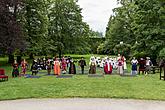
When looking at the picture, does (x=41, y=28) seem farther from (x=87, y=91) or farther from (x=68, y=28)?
(x=87, y=91)

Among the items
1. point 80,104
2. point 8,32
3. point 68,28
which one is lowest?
point 80,104

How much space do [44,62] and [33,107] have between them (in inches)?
953

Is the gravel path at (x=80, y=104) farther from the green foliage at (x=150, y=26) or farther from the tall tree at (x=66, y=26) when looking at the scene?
the tall tree at (x=66, y=26)

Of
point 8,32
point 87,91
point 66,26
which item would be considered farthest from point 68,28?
point 87,91

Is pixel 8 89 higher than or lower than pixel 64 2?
lower

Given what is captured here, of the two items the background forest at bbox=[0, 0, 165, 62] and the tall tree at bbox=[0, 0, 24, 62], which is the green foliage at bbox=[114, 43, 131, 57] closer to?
the background forest at bbox=[0, 0, 165, 62]

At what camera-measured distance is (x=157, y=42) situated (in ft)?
126

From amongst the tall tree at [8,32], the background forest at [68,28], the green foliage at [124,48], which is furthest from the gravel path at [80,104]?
the green foliage at [124,48]

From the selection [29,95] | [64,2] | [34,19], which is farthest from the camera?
[64,2]

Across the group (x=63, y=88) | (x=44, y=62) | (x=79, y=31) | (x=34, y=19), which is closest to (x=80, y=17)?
(x=79, y=31)

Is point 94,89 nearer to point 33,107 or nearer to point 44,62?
point 33,107

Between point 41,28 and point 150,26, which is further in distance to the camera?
point 41,28

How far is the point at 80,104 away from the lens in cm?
1636

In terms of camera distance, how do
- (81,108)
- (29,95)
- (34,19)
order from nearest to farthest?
(81,108), (29,95), (34,19)
